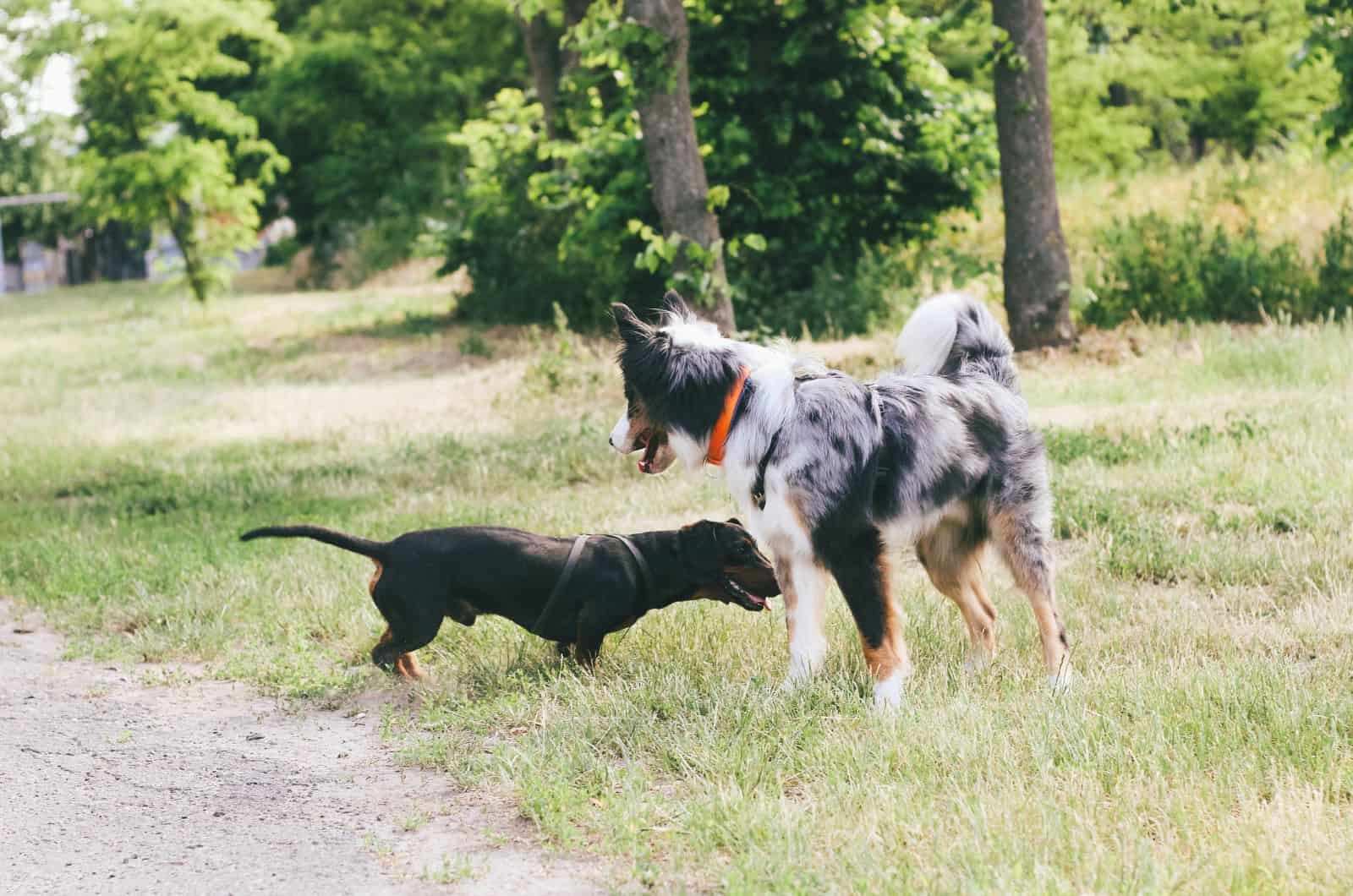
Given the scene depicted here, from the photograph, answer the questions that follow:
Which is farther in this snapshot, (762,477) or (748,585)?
(748,585)

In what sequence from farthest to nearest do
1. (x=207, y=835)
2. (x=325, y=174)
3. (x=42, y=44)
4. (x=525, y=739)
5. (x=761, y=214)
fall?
(x=325, y=174), (x=42, y=44), (x=761, y=214), (x=525, y=739), (x=207, y=835)

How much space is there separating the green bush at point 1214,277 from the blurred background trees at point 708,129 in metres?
0.07

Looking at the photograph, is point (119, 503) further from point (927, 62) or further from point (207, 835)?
point (927, 62)

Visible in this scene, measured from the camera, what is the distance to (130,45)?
26719 mm

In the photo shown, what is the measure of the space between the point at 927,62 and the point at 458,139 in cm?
618

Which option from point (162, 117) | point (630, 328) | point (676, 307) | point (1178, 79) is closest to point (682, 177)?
point (676, 307)

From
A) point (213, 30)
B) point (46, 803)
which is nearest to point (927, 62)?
point (46, 803)

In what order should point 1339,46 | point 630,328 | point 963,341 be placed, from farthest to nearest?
point 1339,46 → point 963,341 → point 630,328

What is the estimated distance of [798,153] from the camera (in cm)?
1491

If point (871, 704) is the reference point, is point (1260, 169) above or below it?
above

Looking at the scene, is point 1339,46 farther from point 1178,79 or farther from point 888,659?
point 1178,79

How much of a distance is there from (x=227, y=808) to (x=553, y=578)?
1.68m

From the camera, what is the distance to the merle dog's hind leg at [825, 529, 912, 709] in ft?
16.4

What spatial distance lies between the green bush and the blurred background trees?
0.07m
